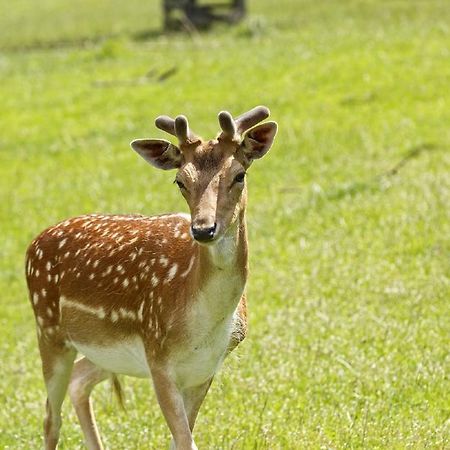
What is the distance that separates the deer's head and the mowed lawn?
208 centimetres

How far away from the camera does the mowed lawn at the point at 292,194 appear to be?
952 cm

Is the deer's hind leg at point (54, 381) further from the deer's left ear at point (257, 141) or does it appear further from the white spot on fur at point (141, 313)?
the deer's left ear at point (257, 141)

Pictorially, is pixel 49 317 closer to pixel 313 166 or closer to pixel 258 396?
pixel 258 396

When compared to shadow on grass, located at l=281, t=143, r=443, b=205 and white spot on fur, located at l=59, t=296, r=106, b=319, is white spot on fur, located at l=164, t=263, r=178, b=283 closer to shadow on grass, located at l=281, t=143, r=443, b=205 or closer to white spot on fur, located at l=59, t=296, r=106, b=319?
white spot on fur, located at l=59, t=296, r=106, b=319

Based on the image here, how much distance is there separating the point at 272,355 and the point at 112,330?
9.95 ft

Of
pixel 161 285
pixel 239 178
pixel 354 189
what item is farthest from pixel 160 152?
pixel 354 189

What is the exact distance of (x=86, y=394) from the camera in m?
9.18

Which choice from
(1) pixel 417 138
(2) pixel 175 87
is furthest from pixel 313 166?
(2) pixel 175 87

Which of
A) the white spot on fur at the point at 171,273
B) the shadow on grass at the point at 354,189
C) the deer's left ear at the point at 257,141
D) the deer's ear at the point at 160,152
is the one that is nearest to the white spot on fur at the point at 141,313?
the white spot on fur at the point at 171,273

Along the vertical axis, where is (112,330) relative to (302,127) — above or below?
above

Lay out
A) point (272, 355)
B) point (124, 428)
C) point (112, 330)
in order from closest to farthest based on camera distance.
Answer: point (112, 330), point (124, 428), point (272, 355)

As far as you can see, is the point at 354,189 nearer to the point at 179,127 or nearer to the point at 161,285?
the point at 161,285

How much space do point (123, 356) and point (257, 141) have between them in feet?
5.71

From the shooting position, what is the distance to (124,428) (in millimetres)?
9445
